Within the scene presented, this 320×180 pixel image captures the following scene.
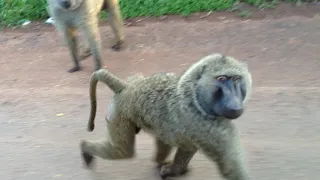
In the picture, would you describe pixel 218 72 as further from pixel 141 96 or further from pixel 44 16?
pixel 44 16

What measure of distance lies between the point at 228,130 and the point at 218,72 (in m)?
0.48

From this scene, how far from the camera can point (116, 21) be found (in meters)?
7.89

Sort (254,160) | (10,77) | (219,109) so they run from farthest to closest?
(10,77), (254,160), (219,109)

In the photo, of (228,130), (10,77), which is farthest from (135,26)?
(228,130)

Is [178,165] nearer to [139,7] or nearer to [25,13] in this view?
[139,7]

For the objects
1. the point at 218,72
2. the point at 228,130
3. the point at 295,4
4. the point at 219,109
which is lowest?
the point at 295,4

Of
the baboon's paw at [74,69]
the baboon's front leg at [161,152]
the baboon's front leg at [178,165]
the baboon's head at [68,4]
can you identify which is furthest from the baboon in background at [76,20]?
the baboon's front leg at [178,165]

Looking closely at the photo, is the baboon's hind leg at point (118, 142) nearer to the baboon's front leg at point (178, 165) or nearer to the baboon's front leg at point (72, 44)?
→ the baboon's front leg at point (178, 165)

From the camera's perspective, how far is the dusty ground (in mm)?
4750

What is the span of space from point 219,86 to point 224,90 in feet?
0.18

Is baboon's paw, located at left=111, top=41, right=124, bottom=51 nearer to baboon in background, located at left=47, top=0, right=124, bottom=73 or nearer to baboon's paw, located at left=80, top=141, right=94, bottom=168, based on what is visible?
baboon in background, located at left=47, top=0, right=124, bottom=73

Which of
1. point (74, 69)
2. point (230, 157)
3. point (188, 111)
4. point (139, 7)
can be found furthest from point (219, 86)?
point (139, 7)

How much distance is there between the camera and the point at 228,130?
12.1 ft

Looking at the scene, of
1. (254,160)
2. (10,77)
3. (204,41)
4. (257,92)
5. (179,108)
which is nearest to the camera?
(179,108)
